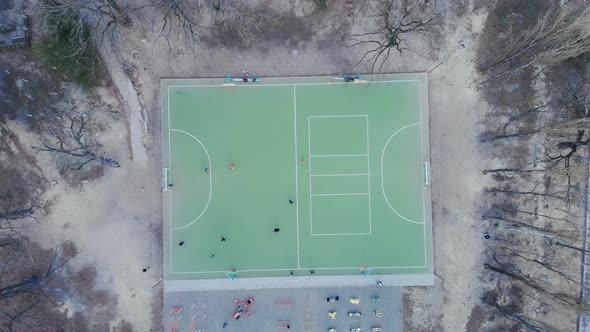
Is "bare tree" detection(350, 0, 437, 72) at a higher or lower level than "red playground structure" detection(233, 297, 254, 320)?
higher

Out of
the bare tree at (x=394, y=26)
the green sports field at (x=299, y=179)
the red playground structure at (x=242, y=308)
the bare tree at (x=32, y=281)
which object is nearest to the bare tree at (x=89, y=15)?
the green sports field at (x=299, y=179)

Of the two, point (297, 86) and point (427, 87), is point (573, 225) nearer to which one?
point (427, 87)

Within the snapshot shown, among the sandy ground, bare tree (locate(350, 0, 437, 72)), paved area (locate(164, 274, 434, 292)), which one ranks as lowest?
paved area (locate(164, 274, 434, 292))

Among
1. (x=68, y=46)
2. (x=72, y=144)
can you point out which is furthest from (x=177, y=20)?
(x=72, y=144)

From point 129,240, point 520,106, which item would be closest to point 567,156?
point 520,106

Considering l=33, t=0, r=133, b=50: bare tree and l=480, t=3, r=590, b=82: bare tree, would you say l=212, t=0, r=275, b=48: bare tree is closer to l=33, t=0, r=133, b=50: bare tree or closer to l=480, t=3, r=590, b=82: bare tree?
l=33, t=0, r=133, b=50: bare tree

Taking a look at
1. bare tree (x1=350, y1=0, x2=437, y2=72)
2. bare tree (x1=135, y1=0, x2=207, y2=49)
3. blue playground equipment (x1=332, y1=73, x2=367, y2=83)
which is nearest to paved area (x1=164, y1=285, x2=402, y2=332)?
blue playground equipment (x1=332, y1=73, x2=367, y2=83)

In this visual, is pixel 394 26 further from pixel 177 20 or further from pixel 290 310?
pixel 290 310
